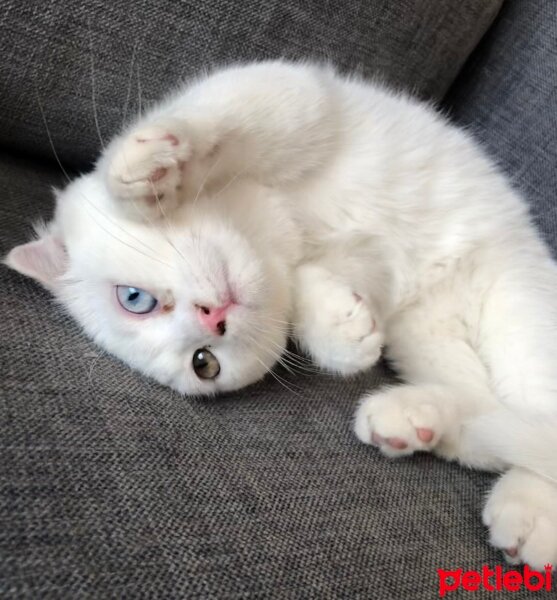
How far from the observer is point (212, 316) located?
1.05 metres

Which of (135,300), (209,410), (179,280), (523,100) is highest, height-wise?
(523,100)

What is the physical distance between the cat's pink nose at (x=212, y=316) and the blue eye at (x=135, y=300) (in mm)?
110

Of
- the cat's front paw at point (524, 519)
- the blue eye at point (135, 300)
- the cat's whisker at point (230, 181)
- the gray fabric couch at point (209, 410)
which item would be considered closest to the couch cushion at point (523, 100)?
the gray fabric couch at point (209, 410)

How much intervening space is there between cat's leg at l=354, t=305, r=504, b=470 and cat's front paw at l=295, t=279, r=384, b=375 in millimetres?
88

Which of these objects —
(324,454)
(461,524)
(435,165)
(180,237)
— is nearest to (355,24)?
(435,165)

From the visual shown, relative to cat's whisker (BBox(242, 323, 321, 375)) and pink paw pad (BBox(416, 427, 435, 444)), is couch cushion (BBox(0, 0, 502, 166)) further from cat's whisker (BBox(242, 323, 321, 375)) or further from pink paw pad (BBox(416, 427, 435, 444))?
pink paw pad (BBox(416, 427, 435, 444))

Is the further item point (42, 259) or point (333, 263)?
point (333, 263)

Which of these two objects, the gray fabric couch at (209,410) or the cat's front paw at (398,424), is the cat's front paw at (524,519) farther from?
the cat's front paw at (398,424)

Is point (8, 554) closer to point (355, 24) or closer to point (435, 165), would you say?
point (435, 165)

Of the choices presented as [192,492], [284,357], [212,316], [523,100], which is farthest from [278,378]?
[523,100]

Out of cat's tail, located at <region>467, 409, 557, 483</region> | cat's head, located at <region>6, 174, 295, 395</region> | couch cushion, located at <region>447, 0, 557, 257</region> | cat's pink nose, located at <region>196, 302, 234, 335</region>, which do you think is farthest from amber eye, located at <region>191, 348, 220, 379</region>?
couch cushion, located at <region>447, 0, 557, 257</region>
